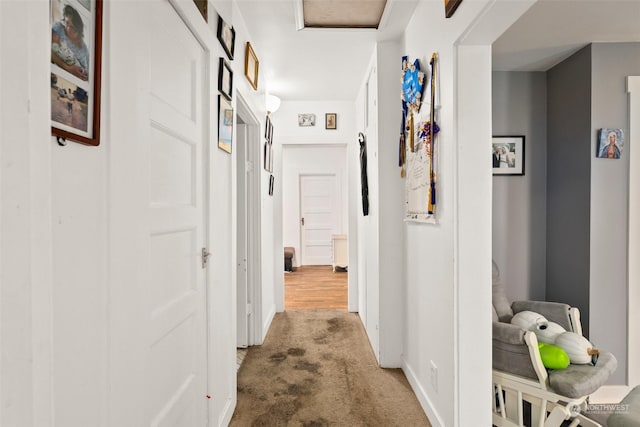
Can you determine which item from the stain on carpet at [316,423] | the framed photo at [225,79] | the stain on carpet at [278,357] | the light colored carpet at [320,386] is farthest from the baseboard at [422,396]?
the framed photo at [225,79]

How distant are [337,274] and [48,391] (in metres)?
6.26

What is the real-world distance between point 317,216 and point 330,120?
3.74 metres

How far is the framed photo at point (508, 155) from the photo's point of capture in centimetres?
289

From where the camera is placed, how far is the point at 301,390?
2.37 meters

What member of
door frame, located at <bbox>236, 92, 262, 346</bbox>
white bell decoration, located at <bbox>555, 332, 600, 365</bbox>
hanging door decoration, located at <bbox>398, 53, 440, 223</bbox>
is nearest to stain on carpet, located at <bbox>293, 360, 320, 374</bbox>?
door frame, located at <bbox>236, 92, 262, 346</bbox>

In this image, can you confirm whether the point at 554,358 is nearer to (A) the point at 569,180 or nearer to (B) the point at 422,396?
(B) the point at 422,396

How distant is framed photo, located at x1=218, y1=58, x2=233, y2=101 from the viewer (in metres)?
1.84

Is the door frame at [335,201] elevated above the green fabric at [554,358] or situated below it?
above

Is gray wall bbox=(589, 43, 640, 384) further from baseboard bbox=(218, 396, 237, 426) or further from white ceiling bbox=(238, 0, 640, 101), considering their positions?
baseboard bbox=(218, 396, 237, 426)

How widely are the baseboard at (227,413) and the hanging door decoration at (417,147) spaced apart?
1.49 meters

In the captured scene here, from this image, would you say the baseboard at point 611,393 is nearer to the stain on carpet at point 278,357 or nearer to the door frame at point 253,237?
the stain on carpet at point 278,357

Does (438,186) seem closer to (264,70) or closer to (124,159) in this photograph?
(124,159)

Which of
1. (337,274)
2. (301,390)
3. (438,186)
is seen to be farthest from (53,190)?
(337,274)

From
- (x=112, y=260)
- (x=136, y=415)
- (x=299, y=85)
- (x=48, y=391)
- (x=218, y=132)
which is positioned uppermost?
(x=299, y=85)
